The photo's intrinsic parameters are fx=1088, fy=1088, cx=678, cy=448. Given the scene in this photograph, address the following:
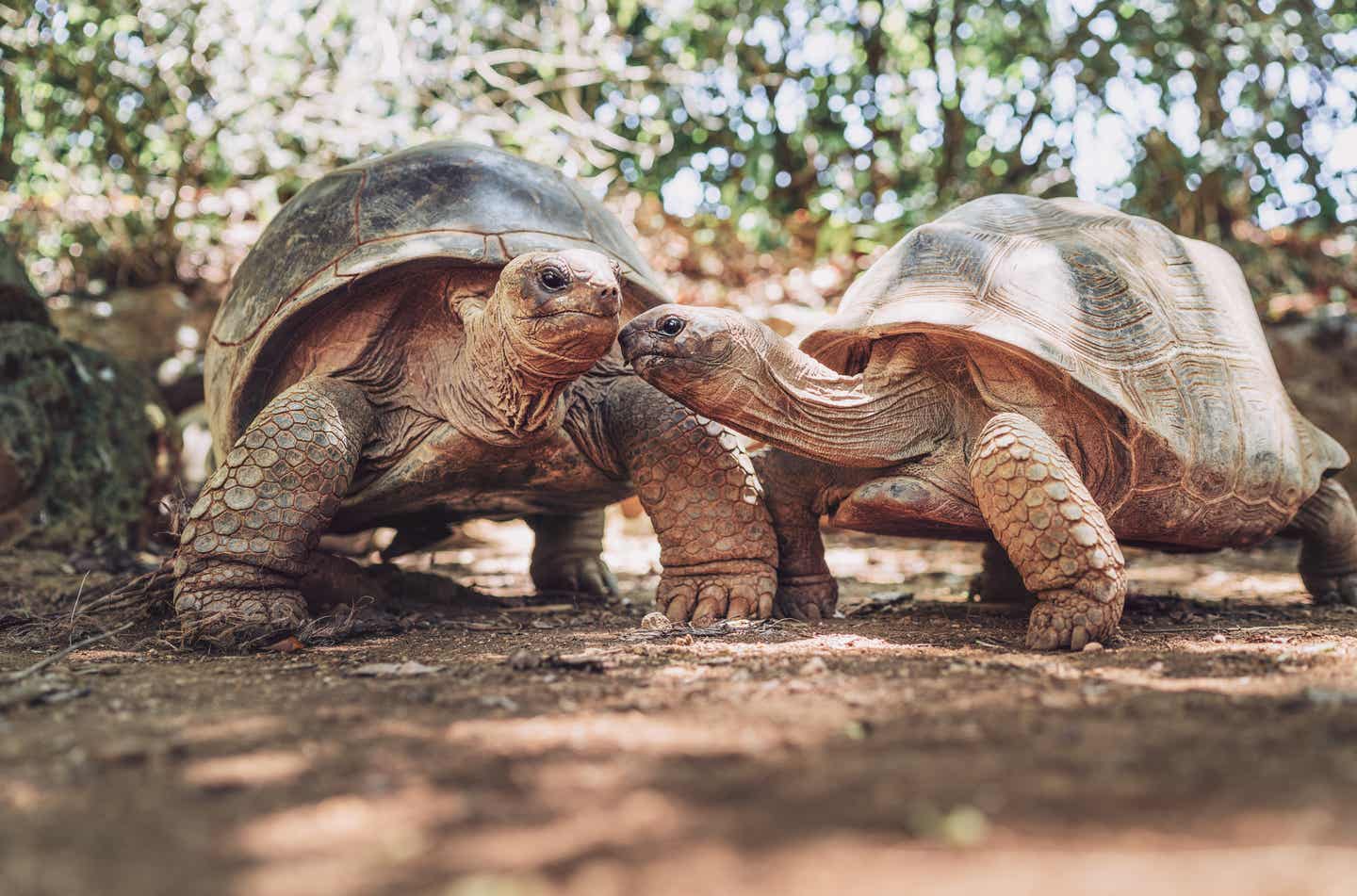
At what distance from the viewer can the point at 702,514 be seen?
12.1 feet

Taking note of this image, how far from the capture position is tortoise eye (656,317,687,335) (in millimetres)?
3295

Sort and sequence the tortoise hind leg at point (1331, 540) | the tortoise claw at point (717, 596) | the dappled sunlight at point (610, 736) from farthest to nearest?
the tortoise hind leg at point (1331, 540) → the tortoise claw at point (717, 596) → the dappled sunlight at point (610, 736)

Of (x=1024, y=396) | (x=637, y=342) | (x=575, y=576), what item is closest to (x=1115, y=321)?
(x=1024, y=396)

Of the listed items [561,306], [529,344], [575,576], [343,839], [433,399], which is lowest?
[575,576]

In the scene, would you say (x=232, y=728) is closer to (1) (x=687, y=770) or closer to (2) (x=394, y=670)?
(2) (x=394, y=670)

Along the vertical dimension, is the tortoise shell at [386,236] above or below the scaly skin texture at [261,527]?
above

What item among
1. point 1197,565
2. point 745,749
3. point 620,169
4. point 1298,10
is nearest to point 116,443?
point 620,169

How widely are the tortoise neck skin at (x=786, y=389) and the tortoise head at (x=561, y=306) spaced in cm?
18

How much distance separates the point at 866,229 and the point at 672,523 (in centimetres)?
557

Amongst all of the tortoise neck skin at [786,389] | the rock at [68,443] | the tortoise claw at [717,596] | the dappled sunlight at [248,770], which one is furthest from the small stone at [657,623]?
the rock at [68,443]

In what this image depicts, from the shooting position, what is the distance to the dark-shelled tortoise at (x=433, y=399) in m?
3.25

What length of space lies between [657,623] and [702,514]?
0.42 meters

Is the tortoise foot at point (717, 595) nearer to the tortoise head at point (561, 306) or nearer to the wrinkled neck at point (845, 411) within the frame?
Result: the wrinkled neck at point (845, 411)

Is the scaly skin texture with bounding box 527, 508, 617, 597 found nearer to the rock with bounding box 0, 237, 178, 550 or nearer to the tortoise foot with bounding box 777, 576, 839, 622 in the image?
the tortoise foot with bounding box 777, 576, 839, 622
